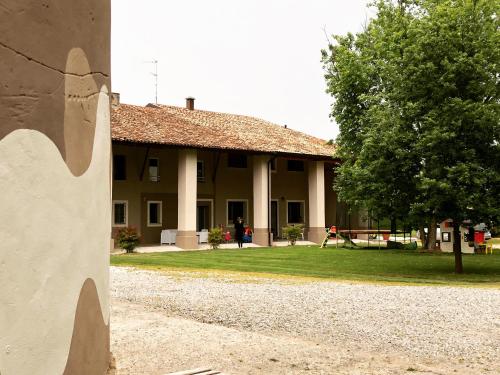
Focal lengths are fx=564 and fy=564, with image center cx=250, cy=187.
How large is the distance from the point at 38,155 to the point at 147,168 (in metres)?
27.0

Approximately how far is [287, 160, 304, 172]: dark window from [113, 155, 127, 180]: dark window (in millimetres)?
10740

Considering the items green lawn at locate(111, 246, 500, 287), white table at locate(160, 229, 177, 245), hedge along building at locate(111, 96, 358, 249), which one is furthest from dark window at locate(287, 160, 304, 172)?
green lawn at locate(111, 246, 500, 287)

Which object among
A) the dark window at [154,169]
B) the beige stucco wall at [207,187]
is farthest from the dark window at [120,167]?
the dark window at [154,169]

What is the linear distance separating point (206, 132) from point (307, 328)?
896 inches

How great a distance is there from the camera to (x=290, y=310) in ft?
28.0

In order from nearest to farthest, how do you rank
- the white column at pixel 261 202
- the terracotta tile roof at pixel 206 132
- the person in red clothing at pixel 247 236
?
the terracotta tile roof at pixel 206 132
the white column at pixel 261 202
the person in red clothing at pixel 247 236

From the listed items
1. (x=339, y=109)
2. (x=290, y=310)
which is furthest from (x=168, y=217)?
(x=290, y=310)

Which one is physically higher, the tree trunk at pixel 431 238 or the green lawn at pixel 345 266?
the tree trunk at pixel 431 238

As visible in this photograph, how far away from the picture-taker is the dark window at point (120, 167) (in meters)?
27.3

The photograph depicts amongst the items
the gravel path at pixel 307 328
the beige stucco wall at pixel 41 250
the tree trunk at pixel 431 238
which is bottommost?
the gravel path at pixel 307 328

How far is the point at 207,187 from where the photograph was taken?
100 feet

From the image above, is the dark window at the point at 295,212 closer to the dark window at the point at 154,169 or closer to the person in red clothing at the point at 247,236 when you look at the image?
the person in red clothing at the point at 247,236

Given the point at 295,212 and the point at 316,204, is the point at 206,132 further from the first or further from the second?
the point at 295,212

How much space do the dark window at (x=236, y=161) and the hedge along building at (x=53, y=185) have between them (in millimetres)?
29094
